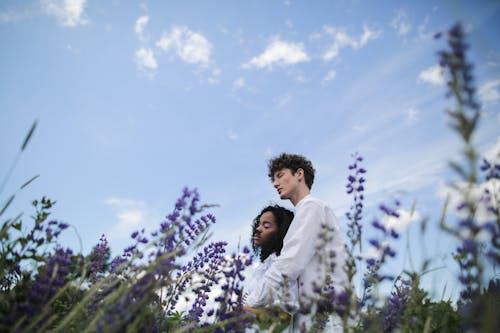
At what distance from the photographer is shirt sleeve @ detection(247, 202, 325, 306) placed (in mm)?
2805

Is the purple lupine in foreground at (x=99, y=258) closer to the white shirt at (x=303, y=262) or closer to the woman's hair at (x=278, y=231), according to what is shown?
the white shirt at (x=303, y=262)

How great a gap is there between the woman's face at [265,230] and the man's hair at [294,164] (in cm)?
61

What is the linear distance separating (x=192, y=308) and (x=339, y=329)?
122cm

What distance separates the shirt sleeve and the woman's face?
3.83 ft

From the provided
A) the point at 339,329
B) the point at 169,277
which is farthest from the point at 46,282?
the point at 339,329

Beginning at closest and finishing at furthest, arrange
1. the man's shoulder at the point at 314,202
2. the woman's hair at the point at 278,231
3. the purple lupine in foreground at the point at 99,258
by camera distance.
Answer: the purple lupine in foreground at the point at 99,258 < the man's shoulder at the point at 314,202 < the woman's hair at the point at 278,231

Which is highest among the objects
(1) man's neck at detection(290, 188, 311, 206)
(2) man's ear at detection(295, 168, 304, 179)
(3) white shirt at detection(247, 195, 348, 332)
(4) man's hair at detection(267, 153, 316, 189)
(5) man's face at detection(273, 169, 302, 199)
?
(4) man's hair at detection(267, 153, 316, 189)

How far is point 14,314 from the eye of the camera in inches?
61.9

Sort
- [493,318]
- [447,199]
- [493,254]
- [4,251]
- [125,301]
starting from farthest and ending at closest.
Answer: [4,251], [125,301], [447,199], [493,254], [493,318]

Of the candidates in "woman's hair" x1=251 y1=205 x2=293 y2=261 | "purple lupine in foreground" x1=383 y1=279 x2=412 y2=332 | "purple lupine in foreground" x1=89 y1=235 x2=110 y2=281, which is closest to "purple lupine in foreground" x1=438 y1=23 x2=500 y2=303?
"purple lupine in foreground" x1=383 y1=279 x2=412 y2=332

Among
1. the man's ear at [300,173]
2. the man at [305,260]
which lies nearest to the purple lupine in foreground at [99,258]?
the man at [305,260]

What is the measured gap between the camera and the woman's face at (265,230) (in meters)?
4.25

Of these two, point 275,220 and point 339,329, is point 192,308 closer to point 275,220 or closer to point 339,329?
point 339,329

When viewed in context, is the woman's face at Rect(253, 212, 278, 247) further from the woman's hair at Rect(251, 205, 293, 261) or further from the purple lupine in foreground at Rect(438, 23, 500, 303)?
the purple lupine in foreground at Rect(438, 23, 500, 303)
